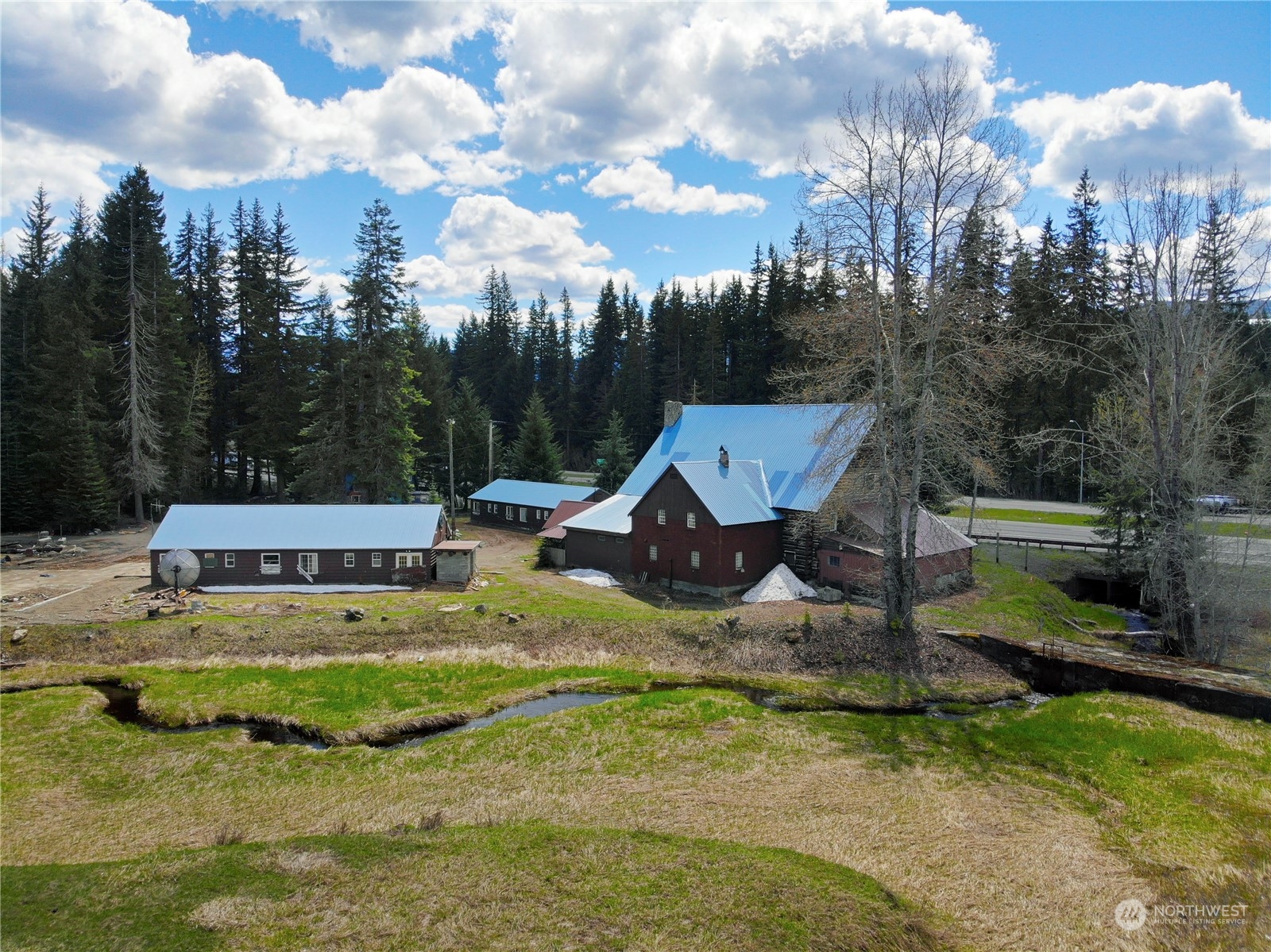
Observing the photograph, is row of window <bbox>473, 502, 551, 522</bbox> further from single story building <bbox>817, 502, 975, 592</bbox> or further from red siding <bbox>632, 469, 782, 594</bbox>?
single story building <bbox>817, 502, 975, 592</bbox>

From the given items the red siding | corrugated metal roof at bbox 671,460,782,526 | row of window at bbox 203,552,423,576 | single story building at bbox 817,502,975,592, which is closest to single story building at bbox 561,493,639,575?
the red siding

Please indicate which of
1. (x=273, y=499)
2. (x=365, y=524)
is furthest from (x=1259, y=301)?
(x=273, y=499)

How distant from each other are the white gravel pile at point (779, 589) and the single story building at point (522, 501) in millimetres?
18216

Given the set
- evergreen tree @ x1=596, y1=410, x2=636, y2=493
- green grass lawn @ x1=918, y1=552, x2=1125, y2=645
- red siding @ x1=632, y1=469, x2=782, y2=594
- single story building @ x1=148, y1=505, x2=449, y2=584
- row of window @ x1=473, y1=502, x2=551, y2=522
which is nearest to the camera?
green grass lawn @ x1=918, y1=552, x2=1125, y2=645

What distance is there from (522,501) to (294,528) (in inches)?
776

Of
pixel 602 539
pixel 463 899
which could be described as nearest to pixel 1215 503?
pixel 602 539

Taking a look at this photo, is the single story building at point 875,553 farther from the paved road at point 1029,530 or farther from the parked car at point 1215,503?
the parked car at point 1215,503

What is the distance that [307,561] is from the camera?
29.5 metres

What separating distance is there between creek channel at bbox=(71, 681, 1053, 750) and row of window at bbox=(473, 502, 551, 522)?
98.7 feet

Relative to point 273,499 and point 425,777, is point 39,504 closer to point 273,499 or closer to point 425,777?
point 273,499

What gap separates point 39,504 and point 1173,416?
54.8 meters

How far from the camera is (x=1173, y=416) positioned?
20641mm

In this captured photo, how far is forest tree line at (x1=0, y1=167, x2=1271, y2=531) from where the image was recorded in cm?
3988

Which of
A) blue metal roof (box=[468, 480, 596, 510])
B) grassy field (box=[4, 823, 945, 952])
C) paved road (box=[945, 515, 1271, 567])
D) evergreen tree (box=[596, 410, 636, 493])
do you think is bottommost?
grassy field (box=[4, 823, 945, 952])
